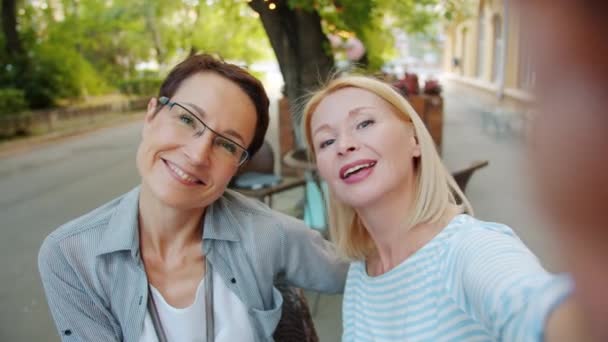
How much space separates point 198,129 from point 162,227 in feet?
1.10

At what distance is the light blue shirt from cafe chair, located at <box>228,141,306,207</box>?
2.17m

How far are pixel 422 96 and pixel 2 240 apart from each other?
6.07 metres

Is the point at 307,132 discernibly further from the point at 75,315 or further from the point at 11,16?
the point at 11,16

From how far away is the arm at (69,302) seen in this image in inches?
61.7

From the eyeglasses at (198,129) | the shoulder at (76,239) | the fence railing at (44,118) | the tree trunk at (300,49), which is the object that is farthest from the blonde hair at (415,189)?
the fence railing at (44,118)

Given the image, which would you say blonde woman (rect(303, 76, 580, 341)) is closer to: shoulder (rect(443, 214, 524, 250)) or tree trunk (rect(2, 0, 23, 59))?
shoulder (rect(443, 214, 524, 250))

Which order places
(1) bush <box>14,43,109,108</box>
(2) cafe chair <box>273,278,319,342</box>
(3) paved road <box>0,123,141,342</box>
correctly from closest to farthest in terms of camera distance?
(2) cafe chair <box>273,278,319,342</box>
(3) paved road <box>0,123,141,342</box>
(1) bush <box>14,43,109,108</box>

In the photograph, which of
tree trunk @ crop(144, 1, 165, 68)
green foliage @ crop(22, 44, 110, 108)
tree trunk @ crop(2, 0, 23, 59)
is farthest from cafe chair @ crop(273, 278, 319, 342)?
tree trunk @ crop(144, 1, 165, 68)

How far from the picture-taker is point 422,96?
8.68 meters

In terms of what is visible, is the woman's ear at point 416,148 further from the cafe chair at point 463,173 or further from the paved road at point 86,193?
the cafe chair at point 463,173

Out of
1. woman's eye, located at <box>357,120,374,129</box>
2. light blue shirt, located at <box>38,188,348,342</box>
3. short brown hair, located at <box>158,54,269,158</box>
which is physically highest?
short brown hair, located at <box>158,54,269,158</box>

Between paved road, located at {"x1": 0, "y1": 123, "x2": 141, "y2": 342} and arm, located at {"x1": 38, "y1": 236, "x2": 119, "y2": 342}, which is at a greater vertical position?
arm, located at {"x1": 38, "y1": 236, "x2": 119, "y2": 342}

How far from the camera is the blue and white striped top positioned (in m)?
0.85

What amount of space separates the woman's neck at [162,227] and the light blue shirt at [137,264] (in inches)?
1.3
